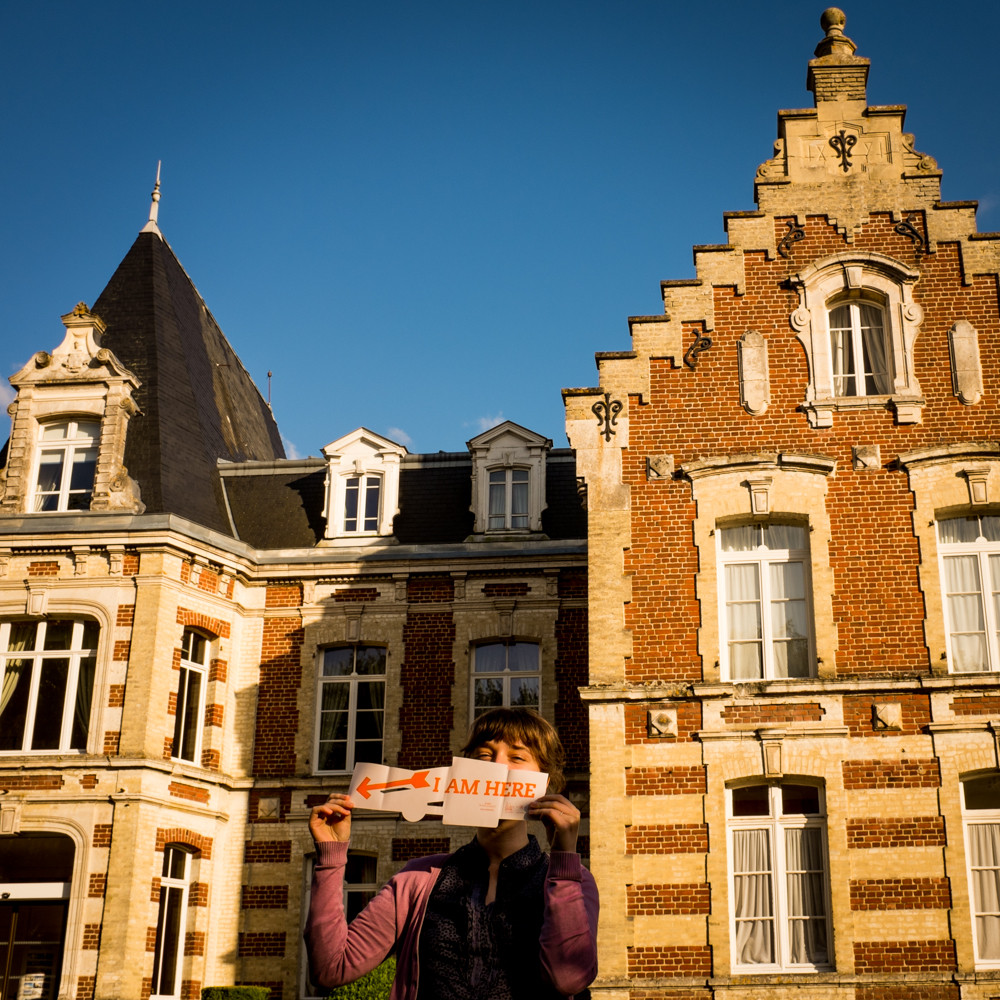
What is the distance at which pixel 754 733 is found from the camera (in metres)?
14.7

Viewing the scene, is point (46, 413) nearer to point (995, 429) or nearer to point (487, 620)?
point (487, 620)

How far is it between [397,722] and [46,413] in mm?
7179

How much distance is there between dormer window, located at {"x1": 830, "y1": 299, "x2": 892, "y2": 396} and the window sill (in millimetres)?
194

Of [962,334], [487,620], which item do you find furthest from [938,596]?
[487,620]

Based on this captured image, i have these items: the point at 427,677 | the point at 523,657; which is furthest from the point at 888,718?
the point at 427,677

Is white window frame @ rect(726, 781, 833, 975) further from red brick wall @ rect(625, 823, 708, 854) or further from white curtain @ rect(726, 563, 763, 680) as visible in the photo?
white curtain @ rect(726, 563, 763, 680)

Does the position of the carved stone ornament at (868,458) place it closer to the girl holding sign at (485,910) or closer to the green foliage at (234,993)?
the green foliage at (234,993)

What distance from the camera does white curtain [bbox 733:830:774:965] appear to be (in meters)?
14.1

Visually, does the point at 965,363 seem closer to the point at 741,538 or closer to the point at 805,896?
the point at 741,538

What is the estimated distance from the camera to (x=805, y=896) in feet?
46.8

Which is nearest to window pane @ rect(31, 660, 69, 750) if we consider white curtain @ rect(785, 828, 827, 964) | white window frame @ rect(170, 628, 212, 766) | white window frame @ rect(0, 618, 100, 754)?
white window frame @ rect(0, 618, 100, 754)

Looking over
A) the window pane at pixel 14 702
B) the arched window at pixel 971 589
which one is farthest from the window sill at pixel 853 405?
the window pane at pixel 14 702

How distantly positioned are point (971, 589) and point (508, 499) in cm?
814

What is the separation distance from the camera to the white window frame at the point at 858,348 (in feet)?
53.2
